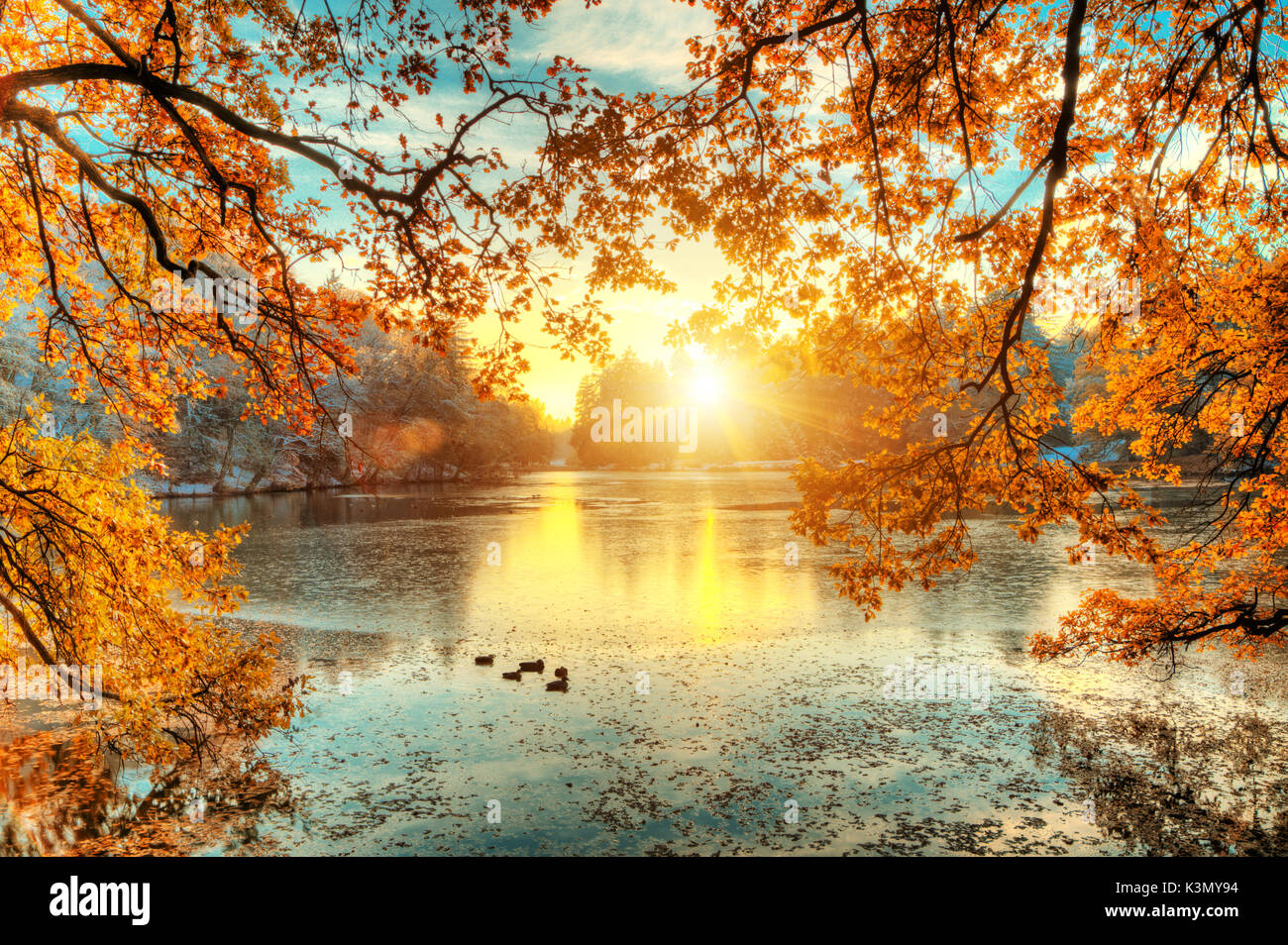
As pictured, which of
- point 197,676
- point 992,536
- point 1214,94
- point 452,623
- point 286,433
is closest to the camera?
point 1214,94

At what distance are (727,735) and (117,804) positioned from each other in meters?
7.10

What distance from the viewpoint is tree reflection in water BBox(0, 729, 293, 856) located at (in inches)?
287

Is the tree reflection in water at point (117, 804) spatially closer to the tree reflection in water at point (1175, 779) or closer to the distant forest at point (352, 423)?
the tree reflection in water at point (1175, 779)

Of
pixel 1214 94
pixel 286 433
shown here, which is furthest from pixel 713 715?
pixel 286 433

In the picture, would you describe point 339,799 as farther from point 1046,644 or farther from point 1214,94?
point 1214,94

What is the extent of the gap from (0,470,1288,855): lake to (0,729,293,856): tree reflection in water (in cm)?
5

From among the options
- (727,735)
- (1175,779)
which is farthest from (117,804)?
(1175,779)

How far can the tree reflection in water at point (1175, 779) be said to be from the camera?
720cm

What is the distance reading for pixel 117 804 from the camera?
322 inches

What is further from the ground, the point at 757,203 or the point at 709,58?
the point at 709,58

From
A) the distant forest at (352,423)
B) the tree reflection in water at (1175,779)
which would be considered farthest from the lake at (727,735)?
the distant forest at (352,423)

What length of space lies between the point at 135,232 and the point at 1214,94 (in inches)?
490

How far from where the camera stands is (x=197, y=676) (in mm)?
8727

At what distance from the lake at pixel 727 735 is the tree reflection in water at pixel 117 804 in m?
0.05
